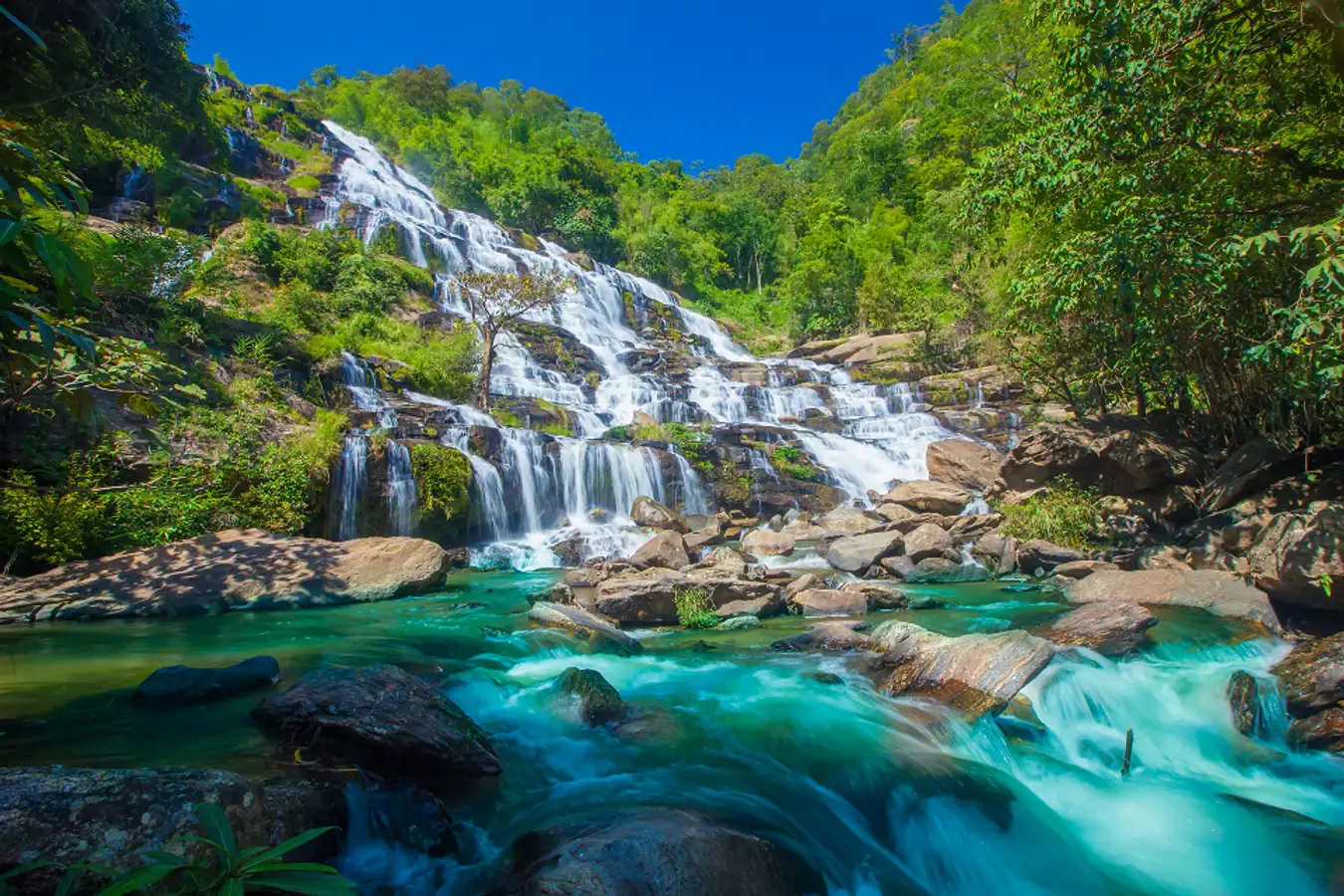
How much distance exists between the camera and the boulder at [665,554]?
11.9 metres

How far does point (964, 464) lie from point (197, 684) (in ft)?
56.7

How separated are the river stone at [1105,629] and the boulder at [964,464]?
32.1 feet

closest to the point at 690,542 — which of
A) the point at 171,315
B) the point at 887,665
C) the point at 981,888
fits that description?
the point at 887,665

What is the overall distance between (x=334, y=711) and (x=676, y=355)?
28.1 meters

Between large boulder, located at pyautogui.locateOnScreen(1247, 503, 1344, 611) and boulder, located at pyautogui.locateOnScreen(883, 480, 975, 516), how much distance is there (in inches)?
327

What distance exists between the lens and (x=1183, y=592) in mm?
8289

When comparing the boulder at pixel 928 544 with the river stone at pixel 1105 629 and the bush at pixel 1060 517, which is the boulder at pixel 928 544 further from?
the river stone at pixel 1105 629

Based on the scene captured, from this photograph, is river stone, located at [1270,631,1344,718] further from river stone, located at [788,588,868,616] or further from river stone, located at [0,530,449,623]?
river stone, located at [0,530,449,623]

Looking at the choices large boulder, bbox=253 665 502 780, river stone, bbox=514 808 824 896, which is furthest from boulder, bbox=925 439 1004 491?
large boulder, bbox=253 665 502 780

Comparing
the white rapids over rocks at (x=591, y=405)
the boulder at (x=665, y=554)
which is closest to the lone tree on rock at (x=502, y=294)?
the white rapids over rocks at (x=591, y=405)

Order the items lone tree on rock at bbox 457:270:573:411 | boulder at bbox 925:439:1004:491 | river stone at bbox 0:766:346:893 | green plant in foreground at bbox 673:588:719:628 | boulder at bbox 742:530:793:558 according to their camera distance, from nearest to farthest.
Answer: river stone at bbox 0:766:346:893 → green plant in foreground at bbox 673:588:719:628 → boulder at bbox 742:530:793:558 → boulder at bbox 925:439:1004:491 → lone tree on rock at bbox 457:270:573:411

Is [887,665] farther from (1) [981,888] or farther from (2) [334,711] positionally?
(2) [334,711]

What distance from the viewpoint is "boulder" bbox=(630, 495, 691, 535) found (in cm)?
1602

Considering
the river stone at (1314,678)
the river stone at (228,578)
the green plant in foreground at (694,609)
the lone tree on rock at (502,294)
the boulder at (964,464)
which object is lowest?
the river stone at (1314,678)
